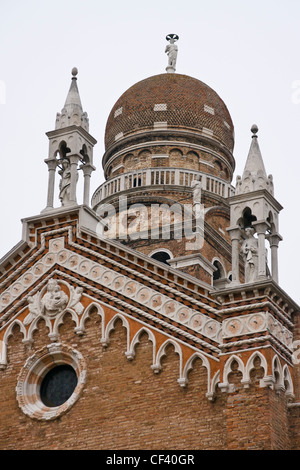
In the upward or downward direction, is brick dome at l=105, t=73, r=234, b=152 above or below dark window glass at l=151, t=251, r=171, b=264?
above

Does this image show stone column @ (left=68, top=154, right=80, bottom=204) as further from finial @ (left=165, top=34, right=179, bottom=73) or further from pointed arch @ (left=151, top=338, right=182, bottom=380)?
finial @ (left=165, top=34, right=179, bottom=73)

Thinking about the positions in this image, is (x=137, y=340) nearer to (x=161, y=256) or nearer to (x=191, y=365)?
(x=191, y=365)

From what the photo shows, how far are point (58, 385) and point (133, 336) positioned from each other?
6.53 feet

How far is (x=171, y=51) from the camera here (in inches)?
1615

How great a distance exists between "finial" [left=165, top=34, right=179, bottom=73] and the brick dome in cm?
91

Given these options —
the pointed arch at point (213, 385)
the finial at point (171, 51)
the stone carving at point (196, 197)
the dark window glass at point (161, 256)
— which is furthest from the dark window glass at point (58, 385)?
the finial at point (171, 51)

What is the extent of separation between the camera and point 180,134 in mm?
37125

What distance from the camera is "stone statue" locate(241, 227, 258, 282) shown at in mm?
22328

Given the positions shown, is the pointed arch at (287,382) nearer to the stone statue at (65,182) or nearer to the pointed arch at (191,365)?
the pointed arch at (191,365)

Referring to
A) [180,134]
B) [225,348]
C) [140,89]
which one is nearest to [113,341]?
[225,348]

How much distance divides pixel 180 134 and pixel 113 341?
15.6 metres

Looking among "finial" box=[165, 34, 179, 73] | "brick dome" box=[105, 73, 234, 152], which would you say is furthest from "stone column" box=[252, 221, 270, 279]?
"finial" box=[165, 34, 179, 73]

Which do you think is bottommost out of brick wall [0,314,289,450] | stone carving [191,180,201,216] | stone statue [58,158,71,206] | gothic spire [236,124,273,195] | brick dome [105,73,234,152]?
brick wall [0,314,289,450]
